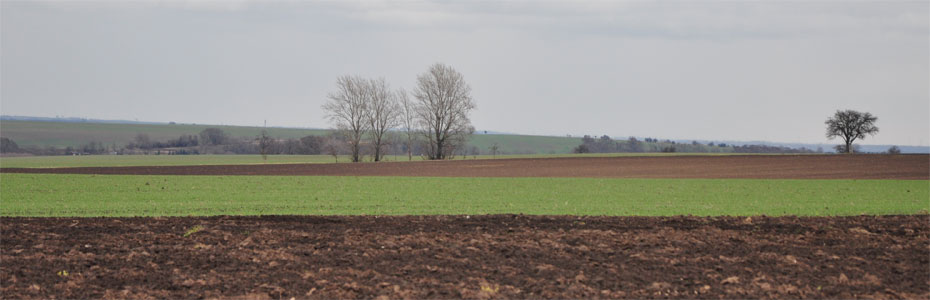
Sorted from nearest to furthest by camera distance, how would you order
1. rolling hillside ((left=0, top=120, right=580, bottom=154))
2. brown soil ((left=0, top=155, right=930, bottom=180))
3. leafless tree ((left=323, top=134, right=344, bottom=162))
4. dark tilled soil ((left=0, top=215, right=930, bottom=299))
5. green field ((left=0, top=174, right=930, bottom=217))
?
dark tilled soil ((left=0, top=215, right=930, bottom=299)) < green field ((left=0, top=174, right=930, bottom=217)) < brown soil ((left=0, top=155, right=930, bottom=180)) < leafless tree ((left=323, top=134, right=344, bottom=162)) < rolling hillside ((left=0, top=120, right=580, bottom=154))

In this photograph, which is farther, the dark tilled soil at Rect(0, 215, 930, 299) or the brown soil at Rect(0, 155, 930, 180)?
the brown soil at Rect(0, 155, 930, 180)

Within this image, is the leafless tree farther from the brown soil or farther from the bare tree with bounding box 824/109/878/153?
the bare tree with bounding box 824/109/878/153

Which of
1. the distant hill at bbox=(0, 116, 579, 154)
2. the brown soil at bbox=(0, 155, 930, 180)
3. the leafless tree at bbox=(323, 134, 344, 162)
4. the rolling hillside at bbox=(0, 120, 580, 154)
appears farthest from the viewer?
the rolling hillside at bbox=(0, 120, 580, 154)

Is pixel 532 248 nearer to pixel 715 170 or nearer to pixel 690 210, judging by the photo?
pixel 690 210

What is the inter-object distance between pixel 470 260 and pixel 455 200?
14.6 m

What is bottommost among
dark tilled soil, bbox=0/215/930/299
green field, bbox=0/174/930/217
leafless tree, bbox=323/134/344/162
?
green field, bbox=0/174/930/217

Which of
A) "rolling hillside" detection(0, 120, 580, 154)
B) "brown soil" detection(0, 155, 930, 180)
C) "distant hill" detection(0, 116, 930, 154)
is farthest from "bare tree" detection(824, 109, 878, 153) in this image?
"rolling hillside" detection(0, 120, 580, 154)

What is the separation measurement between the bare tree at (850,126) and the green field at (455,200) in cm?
6119

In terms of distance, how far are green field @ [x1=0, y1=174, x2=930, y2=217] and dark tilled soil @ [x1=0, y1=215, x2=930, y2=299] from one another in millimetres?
5848

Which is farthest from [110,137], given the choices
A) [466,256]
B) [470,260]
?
[470,260]

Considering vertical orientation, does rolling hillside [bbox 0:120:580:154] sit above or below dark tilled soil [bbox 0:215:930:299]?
above

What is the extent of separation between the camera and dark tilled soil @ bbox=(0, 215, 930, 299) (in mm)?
9688

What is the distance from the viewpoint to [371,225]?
1548 cm

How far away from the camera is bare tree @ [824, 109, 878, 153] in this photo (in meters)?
90.7
